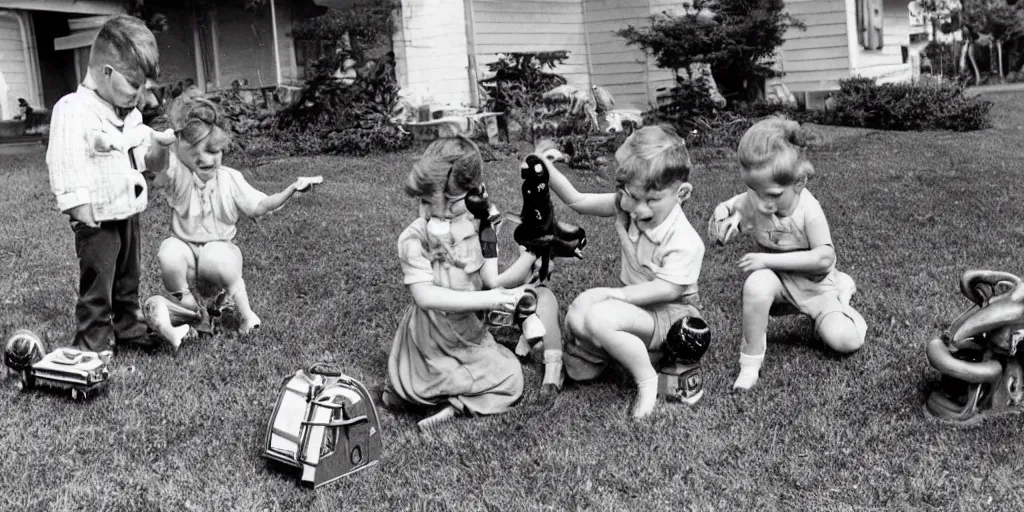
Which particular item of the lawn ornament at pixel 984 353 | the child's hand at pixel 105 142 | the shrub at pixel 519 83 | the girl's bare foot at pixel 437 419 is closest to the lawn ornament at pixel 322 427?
the girl's bare foot at pixel 437 419

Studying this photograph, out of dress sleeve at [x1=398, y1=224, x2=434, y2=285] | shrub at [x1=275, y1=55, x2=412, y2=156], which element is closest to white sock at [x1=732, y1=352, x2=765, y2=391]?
dress sleeve at [x1=398, y1=224, x2=434, y2=285]

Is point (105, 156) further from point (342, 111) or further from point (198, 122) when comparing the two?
point (342, 111)

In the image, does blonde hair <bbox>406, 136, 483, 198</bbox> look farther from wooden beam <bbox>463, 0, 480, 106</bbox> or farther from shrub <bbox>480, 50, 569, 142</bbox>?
wooden beam <bbox>463, 0, 480, 106</bbox>

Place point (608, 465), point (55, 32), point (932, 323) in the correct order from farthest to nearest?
point (55, 32) → point (932, 323) → point (608, 465)

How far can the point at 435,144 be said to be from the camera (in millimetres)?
4098

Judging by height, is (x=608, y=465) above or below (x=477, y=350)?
below

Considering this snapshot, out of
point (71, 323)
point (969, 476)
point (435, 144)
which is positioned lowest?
point (969, 476)

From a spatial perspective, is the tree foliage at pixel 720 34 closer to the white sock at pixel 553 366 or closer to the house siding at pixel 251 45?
the house siding at pixel 251 45

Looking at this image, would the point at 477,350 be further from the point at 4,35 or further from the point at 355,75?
the point at 4,35

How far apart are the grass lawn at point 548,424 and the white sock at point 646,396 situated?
0.06 metres

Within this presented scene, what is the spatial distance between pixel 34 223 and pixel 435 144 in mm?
6135

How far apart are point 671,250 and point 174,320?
2.79 metres

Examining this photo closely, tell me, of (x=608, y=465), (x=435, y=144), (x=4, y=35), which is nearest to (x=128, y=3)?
(x=4, y=35)

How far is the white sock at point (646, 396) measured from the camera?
4.17 m
